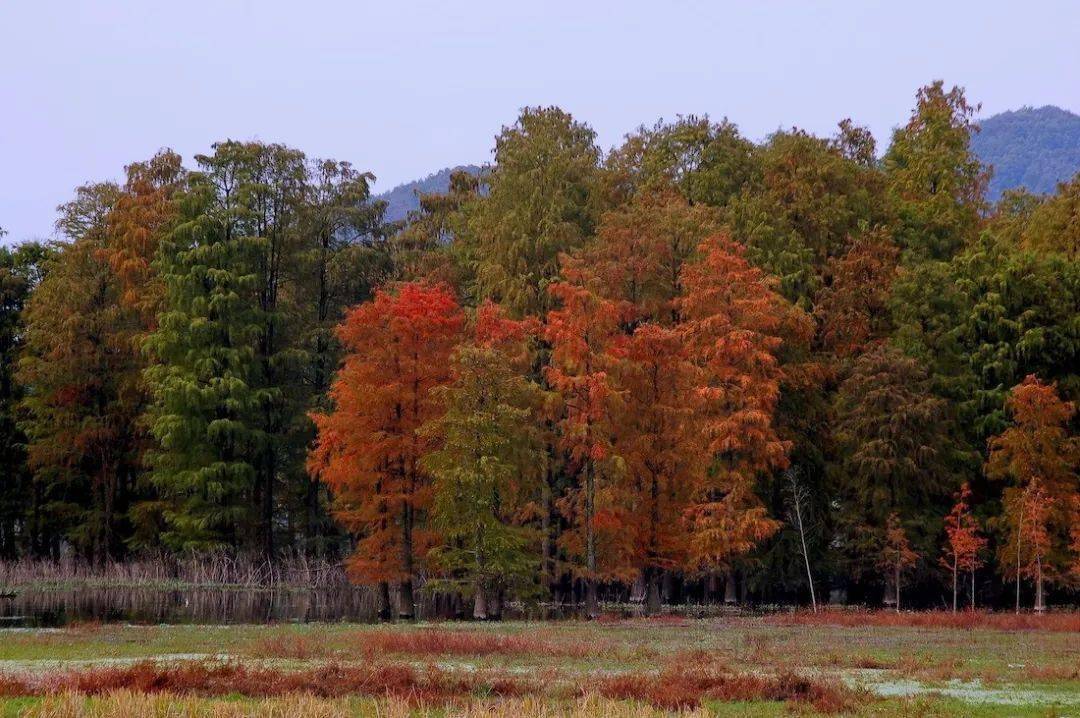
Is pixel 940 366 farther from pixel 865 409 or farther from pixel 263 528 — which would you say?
pixel 263 528

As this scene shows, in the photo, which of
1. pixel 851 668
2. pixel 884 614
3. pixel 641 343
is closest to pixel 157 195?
pixel 641 343

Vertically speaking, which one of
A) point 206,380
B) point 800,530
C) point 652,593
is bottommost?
point 652,593

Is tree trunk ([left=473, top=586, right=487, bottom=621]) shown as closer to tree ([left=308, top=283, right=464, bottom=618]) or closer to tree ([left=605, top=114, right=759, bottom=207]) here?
tree ([left=308, top=283, right=464, bottom=618])

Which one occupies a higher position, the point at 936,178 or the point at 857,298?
the point at 936,178

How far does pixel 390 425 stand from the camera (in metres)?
55.2

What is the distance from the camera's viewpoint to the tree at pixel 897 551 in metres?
56.6

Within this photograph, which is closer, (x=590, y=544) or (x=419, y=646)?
(x=419, y=646)

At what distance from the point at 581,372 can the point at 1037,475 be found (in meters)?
22.3

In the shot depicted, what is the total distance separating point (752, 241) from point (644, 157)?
37.7ft

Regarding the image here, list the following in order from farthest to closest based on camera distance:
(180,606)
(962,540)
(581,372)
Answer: (180,606)
(962,540)
(581,372)

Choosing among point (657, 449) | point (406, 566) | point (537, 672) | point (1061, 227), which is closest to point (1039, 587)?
point (657, 449)

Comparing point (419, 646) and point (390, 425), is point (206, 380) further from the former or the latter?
point (419, 646)

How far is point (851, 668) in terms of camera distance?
29.4 m

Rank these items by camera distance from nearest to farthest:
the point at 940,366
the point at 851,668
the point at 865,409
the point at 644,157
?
the point at 851,668, the point at 865,409, the point at 940,366, the point at 644,157
